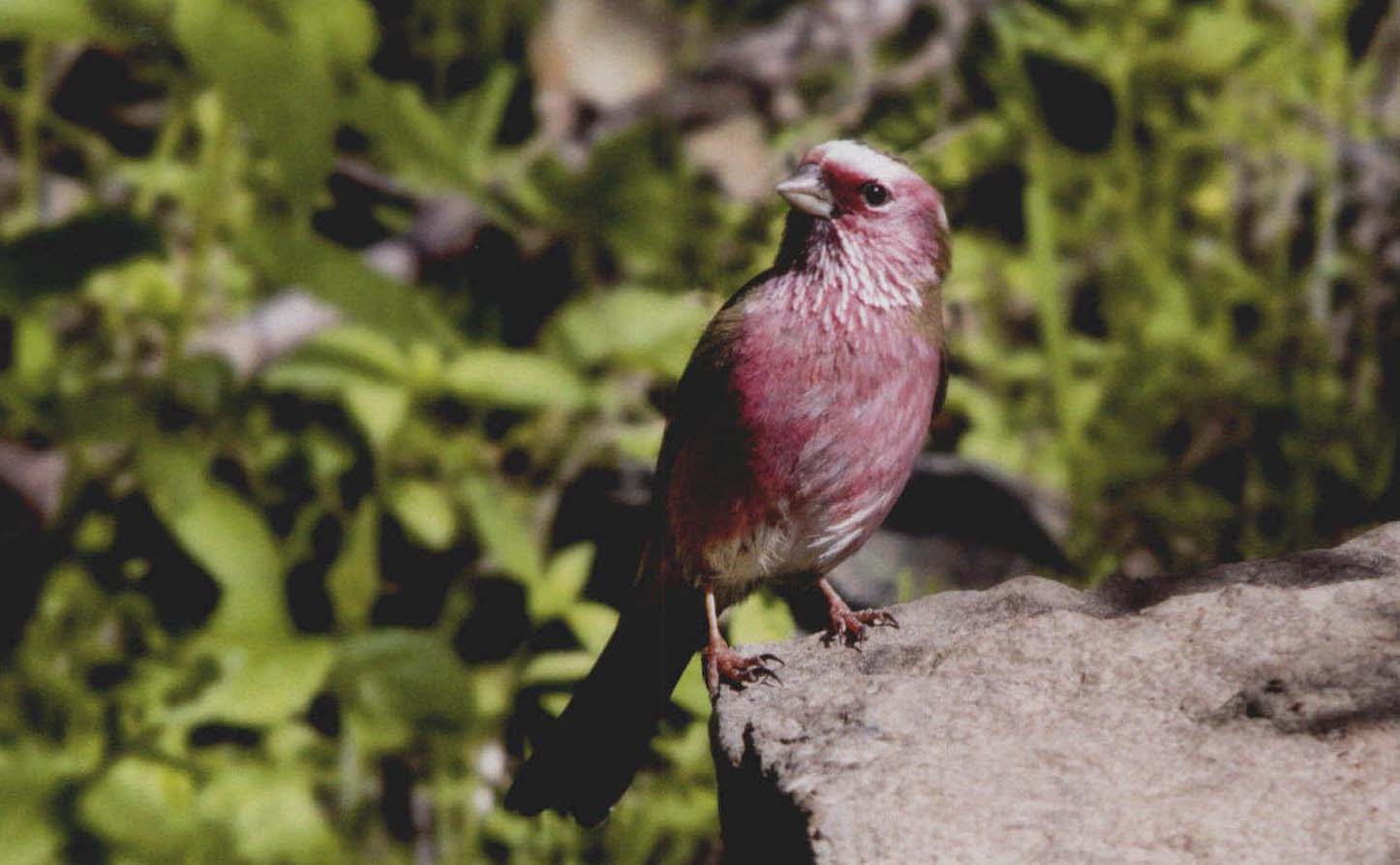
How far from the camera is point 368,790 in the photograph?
396 cm

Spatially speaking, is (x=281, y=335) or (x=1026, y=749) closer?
(x=1026, y=749)

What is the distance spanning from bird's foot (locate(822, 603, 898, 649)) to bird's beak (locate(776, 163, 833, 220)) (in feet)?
1.95

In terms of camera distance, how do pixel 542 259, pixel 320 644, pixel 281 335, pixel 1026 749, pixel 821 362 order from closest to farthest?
pixel 1026 749
pixel 821 362
pixel 320 644
pixel 281 335
pixel 542 259

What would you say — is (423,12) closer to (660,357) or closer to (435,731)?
(660,357)

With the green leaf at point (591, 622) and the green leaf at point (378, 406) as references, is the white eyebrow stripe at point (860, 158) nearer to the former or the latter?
the green leaf at point (591, 622)

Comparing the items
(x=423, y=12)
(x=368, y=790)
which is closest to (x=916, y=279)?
(x=368, y=790)

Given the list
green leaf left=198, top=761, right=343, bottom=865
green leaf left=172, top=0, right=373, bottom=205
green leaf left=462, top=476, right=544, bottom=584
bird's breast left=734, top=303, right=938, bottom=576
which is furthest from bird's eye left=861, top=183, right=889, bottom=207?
green leaf left=198, top=761, right=343, bottom=865

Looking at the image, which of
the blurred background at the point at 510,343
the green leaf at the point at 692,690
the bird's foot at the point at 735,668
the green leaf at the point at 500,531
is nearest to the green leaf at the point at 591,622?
A: the blurred background at the point at 510,343

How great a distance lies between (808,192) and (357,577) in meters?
1.44

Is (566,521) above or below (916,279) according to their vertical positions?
below

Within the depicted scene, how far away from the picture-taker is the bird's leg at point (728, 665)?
98.8 inches

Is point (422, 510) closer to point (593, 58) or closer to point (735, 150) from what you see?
point (735, 150)

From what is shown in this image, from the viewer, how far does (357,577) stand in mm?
3723

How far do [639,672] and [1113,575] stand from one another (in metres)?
0.77
